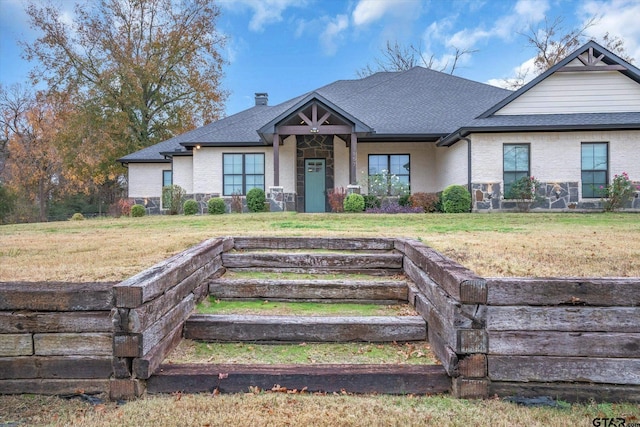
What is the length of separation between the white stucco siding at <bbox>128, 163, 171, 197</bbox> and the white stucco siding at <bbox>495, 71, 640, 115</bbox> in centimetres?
1464

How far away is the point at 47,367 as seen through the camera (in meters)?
2.54

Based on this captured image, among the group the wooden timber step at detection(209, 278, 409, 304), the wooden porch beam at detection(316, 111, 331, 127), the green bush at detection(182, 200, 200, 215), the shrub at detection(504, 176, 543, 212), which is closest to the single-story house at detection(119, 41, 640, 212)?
the wooden porch beam at detection(316, 111, 331, 127)

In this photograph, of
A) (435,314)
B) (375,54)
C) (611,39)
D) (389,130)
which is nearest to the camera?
(435,314)

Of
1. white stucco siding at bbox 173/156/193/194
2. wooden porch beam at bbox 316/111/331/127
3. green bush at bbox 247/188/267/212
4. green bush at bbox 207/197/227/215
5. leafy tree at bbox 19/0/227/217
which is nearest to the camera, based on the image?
wooden porch beam at bbox 316/111/331/127

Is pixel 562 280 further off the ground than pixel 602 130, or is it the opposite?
pixel 602 130

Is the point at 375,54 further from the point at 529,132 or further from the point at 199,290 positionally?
the point at 199,290

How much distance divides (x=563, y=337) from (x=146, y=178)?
61.1 feet

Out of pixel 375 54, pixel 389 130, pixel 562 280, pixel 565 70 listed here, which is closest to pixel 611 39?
pixel 375 54

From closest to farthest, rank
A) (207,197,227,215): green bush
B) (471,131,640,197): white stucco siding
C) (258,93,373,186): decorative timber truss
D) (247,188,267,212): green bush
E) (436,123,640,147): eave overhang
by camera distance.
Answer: (436,123,640,147): eave overhang, (471,131,640,197): white stucco siding, (258,93,373,186): decorative timber truss, (247,188,267,212): green bush, (207,197,227,215): green bush

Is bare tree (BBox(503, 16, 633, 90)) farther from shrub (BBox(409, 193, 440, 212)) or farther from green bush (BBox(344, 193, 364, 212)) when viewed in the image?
green bush (BBox(344, 193, 364, 212))

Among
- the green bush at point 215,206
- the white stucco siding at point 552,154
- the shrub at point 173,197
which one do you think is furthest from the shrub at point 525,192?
the shrub at point 173,197

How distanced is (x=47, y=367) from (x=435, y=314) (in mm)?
2579

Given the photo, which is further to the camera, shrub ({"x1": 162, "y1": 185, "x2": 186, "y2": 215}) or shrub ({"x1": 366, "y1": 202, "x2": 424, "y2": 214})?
shrub ({"x1": 162, "y1": 185, "x2": 186, "y2": 215})

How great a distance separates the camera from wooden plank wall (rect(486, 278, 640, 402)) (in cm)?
248
